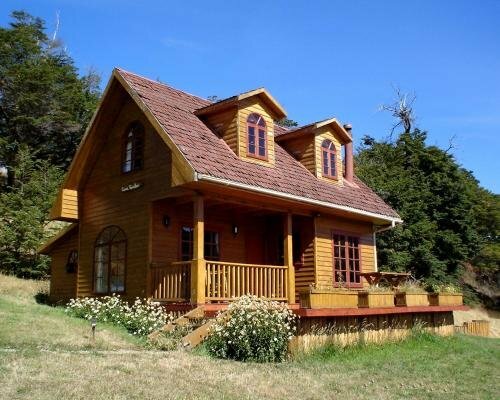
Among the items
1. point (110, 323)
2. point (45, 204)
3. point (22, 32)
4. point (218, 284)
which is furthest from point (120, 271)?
point (22, 32)

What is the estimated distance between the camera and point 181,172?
13.7 meters

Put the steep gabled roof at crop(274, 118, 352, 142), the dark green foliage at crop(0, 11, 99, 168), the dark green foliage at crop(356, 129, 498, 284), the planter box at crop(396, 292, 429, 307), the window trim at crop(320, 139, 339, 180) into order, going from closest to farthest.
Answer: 1. the planter box at crop(396, 292, 429, 307)
2. the steep gabled roof at crop(274, 118, 352, 142)
3. the window trim at crop(320, 139, 339, 180)
4. the dark green foliage at crop(356, 129, 498, 284)
5. the dark green foliage at crop(0, 11, 99, 168)

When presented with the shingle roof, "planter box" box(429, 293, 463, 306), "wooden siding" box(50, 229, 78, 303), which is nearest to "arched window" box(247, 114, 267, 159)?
the shingle roof

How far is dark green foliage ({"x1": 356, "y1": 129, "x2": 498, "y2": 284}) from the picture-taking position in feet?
111

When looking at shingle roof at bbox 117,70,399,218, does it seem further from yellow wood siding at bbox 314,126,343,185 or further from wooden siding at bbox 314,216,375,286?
wooden siding at bbox 314,216,375,286

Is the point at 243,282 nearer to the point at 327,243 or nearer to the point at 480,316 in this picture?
the point at 327,243

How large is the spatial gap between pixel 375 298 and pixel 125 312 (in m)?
6.55

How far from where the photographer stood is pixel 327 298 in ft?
42.5

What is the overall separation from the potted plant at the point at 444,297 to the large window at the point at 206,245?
6727mm

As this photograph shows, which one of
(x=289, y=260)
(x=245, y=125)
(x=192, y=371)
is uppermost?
(x=245, y=125)

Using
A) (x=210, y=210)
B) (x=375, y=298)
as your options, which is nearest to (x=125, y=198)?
(x=210, y=210)

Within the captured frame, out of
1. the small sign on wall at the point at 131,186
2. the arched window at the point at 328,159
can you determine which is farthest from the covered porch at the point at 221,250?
the arched window at the point at 328,159

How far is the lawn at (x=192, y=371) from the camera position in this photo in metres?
7.87

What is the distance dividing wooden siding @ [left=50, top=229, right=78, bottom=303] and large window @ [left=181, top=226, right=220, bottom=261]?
5.03 meters
